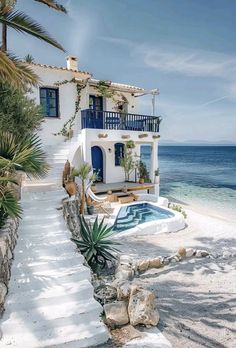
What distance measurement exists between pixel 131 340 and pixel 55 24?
14920mm

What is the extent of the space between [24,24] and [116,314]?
23.1 feet

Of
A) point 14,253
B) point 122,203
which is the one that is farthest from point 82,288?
point 122,203

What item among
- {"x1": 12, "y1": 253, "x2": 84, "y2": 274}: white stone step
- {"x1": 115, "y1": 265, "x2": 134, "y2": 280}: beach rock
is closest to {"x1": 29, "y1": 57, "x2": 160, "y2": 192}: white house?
{"x1": 115, "y1": 265, "x2": 134, "y2": 280}: beach rock

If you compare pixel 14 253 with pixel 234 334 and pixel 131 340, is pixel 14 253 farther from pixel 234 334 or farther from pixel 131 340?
pixel 234 334

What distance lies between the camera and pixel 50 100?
17656mm

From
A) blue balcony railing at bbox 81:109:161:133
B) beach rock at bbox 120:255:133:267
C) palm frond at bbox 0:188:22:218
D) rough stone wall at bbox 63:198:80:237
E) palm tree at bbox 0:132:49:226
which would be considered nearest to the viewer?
palm frond at bbox 0:188:22:218

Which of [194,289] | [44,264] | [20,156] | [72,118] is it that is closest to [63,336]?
[44,264]

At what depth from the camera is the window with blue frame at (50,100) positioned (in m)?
17.4

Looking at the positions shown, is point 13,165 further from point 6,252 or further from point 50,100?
point 50,100

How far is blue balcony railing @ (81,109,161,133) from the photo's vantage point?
662 inches

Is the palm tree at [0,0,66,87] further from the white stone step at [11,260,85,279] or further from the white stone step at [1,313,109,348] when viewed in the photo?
the white stone step at [1,313,109,348]

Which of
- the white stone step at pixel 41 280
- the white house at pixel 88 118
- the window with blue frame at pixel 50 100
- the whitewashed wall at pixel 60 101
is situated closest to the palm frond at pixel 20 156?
the white stone step at pixel 41 280

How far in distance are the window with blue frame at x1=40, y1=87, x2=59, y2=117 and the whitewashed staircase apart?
10.9 meters

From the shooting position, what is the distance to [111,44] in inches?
907
